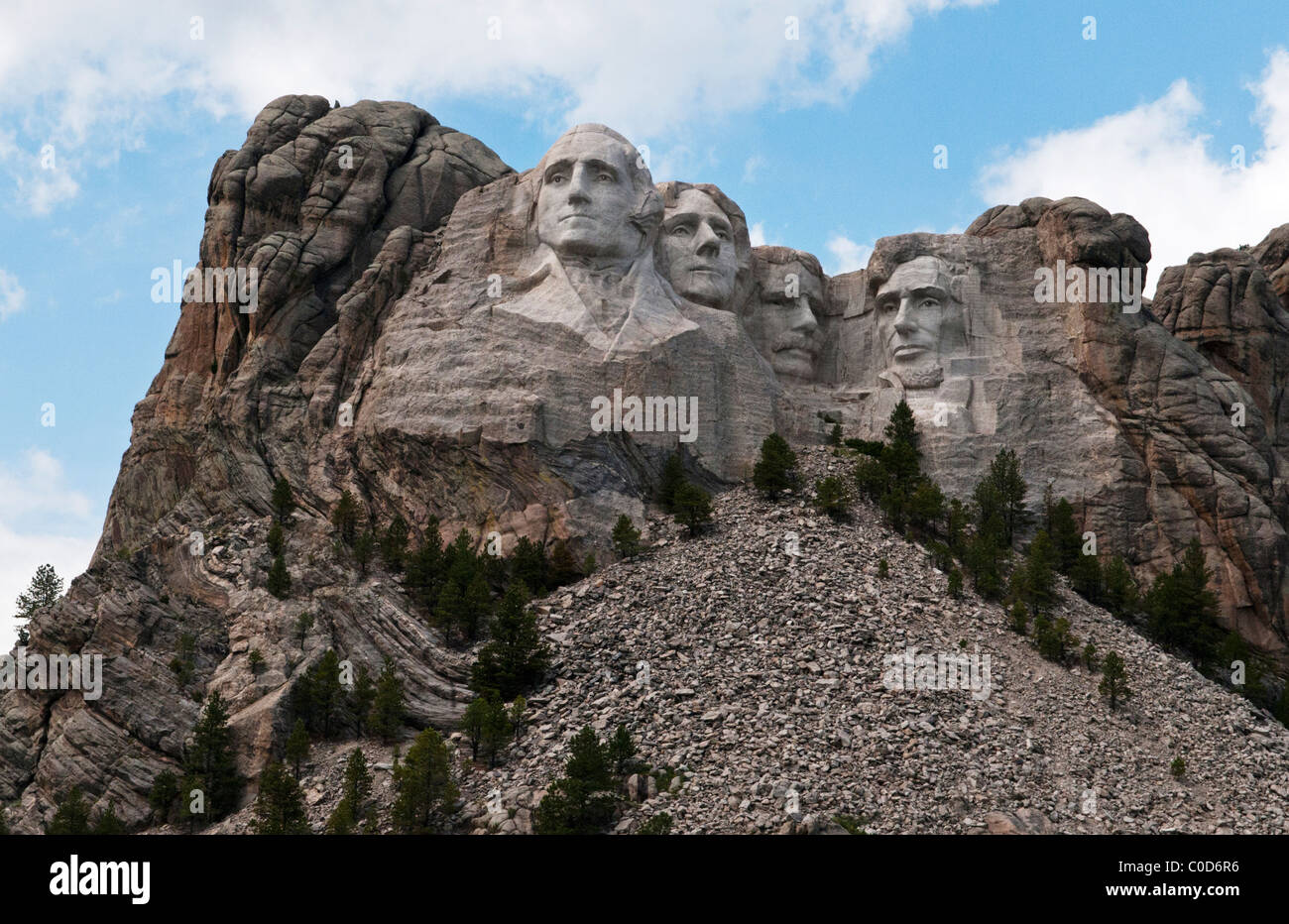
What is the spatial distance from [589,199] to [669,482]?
7.43 metres

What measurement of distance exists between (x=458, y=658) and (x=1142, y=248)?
22.1 meters

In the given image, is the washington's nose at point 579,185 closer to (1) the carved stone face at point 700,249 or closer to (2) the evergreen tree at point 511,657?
(1) the carved stone face at point 700,249

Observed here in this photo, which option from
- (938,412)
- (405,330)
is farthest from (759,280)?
(405,330)

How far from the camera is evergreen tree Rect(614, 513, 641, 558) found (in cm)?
4894

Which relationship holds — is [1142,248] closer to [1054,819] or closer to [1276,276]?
[1276,276]

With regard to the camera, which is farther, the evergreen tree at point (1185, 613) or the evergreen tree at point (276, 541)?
the evergreen tree at point (1185, 613)

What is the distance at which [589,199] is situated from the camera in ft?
178

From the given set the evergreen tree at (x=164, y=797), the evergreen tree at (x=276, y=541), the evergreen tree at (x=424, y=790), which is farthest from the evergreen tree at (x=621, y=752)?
the evergreen tree at (x=276, y=541)

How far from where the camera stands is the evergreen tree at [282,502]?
5097 centimetres

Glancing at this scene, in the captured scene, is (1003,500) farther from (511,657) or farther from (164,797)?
(164,797)

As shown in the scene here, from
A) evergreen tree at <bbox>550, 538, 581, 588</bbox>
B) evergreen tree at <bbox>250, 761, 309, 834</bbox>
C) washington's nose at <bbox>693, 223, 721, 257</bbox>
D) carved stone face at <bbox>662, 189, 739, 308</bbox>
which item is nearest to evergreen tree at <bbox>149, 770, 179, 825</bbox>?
evergreen tree at <bbox>250, 761, 309, 834</bbox>

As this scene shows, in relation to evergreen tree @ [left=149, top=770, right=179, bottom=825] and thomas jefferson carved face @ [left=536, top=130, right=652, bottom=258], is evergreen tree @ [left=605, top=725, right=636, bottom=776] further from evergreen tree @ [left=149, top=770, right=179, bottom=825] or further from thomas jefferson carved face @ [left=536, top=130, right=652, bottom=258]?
thomas jefferson carved face @ [left=536, top=130, right=652, bottom=258]

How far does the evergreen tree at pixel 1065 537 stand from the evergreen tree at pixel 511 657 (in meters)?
13.4

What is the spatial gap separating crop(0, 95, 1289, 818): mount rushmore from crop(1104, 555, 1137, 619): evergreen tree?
2.45 metres
